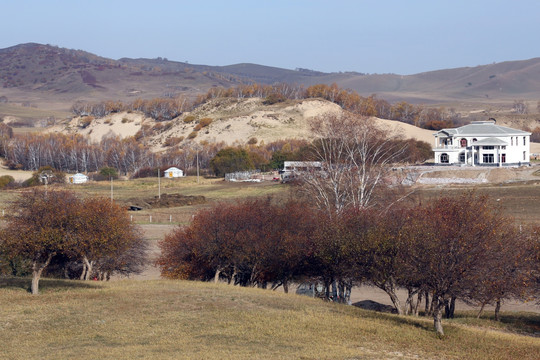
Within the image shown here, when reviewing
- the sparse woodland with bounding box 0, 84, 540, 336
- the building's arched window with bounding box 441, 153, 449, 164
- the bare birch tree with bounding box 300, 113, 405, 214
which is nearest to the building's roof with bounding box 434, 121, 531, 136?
the building's arched window with bounding box 441, 153, 449, 164

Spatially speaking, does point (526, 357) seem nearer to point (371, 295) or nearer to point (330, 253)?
point (330, 253)

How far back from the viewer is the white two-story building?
85062mm

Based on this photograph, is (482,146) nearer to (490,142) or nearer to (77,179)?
(490,142)

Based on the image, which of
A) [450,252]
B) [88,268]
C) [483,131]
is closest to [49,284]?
[88,268]

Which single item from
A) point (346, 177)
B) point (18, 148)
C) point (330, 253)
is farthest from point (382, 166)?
point (18, 148)

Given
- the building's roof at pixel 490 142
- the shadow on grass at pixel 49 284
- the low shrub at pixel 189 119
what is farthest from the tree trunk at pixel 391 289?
the low shrub at pixel 189 119

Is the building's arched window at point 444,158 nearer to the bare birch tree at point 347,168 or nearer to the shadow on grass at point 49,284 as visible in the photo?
the bare birch tree at point 347,168

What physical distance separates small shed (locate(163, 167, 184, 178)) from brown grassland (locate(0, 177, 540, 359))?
8143 cm

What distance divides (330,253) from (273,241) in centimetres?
473

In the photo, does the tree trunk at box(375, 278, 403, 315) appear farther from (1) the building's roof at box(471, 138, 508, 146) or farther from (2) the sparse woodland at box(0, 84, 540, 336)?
(1) the building's roof at box(471, 138, 508, 146)

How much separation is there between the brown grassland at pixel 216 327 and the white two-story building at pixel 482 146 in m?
55.7

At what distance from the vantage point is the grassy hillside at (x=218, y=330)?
20.4 meters

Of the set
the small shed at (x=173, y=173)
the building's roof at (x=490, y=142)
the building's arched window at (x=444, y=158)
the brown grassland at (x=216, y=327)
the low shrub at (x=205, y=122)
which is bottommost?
the brown grassland at (x=216, y=327)

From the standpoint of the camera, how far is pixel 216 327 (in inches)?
916
